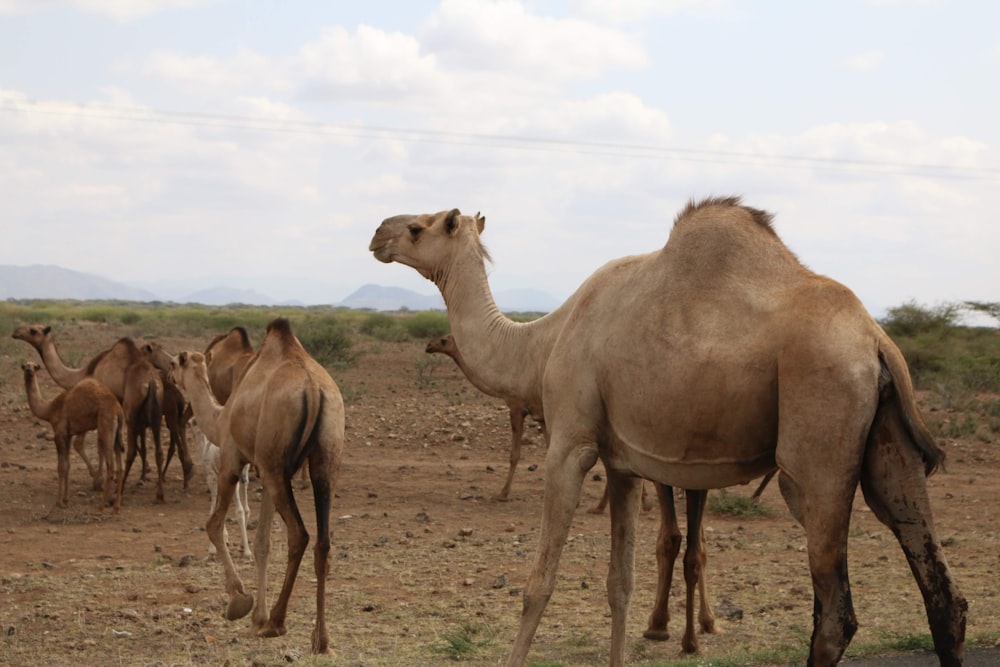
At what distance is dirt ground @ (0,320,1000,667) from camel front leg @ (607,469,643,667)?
0.90 metres

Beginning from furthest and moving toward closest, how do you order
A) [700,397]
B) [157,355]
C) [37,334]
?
[37,334]
[157,355]
[700,397]

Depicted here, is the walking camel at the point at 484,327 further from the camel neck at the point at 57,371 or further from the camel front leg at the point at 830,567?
the camel neck at the point at 57,371

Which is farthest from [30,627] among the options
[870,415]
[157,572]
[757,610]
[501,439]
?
[501,439]

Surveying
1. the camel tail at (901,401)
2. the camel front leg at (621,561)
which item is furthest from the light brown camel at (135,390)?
the camel tail at (901,401)

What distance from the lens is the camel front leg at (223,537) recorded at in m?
8.17

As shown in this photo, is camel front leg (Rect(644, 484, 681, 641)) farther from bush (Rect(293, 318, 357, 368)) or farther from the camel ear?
bush (Rect(293, 318, 357, 368))

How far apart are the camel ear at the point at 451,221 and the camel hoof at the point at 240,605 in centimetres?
295

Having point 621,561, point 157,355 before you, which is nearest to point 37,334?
point 157,355

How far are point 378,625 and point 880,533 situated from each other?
580 cm

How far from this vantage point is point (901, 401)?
5.01 metres

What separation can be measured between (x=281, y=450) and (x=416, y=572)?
7.84 ft

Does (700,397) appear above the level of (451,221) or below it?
below

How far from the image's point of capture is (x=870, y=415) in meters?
4.94

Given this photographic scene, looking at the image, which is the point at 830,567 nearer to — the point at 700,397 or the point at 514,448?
the point at 700,397
